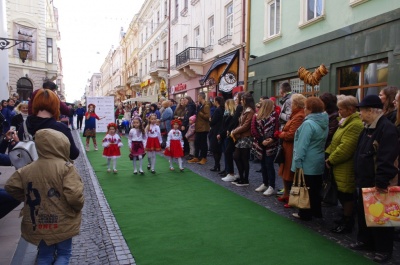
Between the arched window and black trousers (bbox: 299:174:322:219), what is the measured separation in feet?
114

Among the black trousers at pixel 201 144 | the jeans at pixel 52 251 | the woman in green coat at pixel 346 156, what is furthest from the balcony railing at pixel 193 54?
the jeans at pixel 52 251

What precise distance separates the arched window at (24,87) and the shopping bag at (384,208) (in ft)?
118

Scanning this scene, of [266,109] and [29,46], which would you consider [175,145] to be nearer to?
[266,109]

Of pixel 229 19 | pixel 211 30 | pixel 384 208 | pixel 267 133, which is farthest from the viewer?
pixel 211 30

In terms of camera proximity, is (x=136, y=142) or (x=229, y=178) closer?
(x=229, y=178)

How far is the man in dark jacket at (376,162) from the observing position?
3789 millimetres

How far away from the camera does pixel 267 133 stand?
6875 millimetres

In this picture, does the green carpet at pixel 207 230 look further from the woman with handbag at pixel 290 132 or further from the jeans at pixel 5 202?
the jeans at pixel 5 202

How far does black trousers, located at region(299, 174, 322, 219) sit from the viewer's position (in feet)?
17.4

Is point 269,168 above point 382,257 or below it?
above

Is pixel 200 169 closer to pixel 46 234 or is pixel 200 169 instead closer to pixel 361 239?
pixel 361 239

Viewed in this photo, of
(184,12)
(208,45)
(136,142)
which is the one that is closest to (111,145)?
(136,142)

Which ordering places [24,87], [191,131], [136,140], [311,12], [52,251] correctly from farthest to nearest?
[24,87], [311,12], [191,131], [136,140], [52,251]

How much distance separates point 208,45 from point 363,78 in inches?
466
